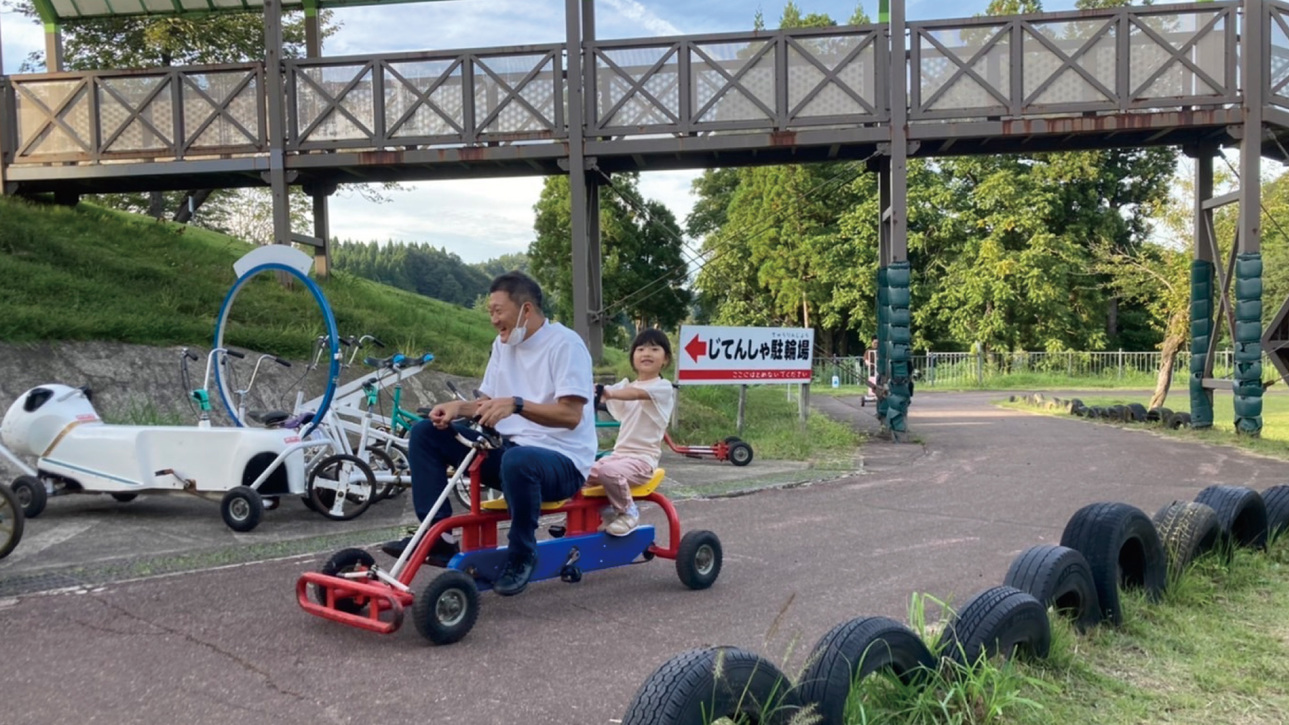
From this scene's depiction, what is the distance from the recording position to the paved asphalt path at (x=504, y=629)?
138 inches

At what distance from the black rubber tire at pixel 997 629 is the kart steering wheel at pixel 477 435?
7.28ft

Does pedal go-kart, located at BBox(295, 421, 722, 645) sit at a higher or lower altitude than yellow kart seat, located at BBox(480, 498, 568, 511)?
lower

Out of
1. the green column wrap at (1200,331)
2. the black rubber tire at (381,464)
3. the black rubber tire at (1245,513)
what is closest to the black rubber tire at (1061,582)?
the black rubber tire at (1245,513)

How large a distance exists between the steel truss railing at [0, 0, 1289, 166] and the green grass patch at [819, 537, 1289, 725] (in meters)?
9.74

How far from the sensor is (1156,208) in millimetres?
24203

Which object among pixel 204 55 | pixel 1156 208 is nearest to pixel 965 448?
pixel 1156 208

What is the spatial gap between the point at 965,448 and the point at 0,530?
36.9ft

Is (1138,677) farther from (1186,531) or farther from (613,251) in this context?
(613,251)

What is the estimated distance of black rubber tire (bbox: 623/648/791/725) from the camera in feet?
8.55

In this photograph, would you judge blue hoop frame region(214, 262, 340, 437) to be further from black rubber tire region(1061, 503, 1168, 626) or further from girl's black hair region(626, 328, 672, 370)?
black rubber tire region(1061, 503, 1168, 626)

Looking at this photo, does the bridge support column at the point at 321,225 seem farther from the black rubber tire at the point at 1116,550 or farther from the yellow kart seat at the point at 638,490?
the black rubber tire at the point at 1116,550

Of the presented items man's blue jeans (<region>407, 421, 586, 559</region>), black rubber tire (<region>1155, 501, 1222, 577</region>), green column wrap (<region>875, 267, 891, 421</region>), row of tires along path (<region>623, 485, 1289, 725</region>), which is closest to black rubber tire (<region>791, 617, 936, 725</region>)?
row of tires along path (<region>623, 485, 1289, 725</region>)

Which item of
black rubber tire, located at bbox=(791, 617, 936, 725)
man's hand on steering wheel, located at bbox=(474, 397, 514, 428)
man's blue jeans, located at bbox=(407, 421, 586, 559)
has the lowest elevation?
black rubber tire, located at bbox=(791, 617, 936, 725)

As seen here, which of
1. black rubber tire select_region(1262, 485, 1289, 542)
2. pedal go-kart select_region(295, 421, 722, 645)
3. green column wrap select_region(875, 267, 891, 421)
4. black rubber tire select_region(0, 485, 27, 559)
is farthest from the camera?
green column wrap select_region(875, 267, 891, 421)
